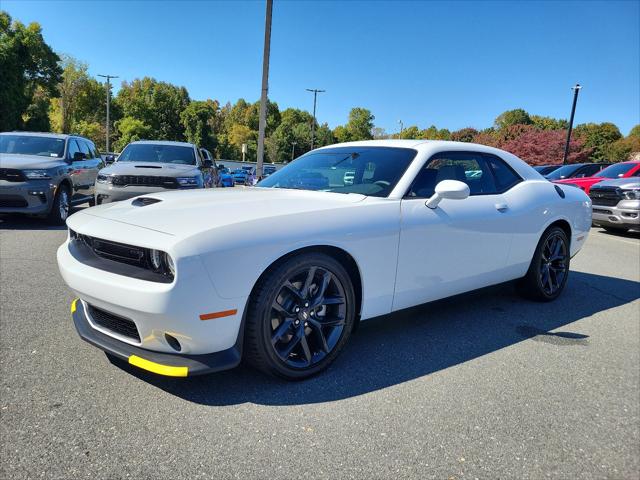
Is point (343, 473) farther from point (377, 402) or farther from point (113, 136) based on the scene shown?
point (113, 136)

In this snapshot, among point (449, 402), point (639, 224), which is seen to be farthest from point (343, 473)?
point (639, 224)

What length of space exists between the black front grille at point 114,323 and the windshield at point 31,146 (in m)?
6.96

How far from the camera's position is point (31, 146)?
8406mm

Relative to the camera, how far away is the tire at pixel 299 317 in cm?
242

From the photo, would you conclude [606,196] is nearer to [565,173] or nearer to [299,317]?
[565,173]

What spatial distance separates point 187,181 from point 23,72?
38.0m

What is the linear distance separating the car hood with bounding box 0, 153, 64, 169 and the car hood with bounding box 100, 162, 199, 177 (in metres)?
0.93

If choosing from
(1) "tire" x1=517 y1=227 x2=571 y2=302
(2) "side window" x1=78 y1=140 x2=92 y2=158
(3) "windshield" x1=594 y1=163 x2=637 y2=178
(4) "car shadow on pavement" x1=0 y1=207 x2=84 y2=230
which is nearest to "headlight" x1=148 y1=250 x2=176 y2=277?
(1) "tire" x1=517 y1=227 x2=571 y2=302

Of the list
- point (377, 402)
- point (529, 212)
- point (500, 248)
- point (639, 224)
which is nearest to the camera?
point (377, 402)

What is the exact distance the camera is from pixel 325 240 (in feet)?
8.54

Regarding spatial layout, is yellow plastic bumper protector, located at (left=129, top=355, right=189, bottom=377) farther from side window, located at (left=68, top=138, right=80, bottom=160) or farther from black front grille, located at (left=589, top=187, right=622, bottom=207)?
black front grille, located at (left=589, top=187, right=622, bottom=207)

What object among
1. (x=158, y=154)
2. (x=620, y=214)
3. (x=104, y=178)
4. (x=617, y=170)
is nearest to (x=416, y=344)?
(x=104, y=178)

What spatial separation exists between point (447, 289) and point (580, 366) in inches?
39.5

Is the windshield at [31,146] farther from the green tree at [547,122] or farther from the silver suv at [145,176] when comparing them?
the green tree at [547,122]
